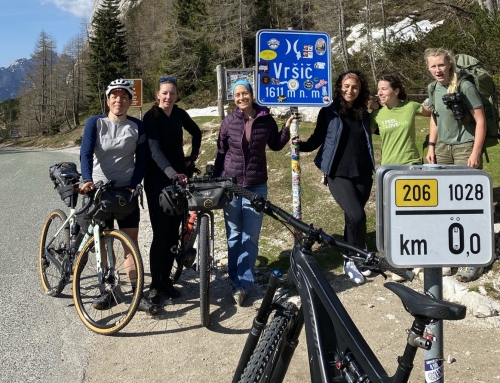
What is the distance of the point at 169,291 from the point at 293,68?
252 cm

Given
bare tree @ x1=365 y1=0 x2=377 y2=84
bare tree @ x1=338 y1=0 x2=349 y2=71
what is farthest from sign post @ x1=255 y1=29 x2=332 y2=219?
bare tree @ x1=338 y1=0 x2=349 y2=71

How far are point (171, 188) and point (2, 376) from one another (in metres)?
1.78

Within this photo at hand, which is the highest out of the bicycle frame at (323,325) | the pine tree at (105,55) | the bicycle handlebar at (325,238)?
the pine tree at (105,55)

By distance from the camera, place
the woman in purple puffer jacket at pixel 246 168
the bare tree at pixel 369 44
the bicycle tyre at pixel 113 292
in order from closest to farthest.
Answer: the bicycle tyre at pixel 113 292, the woman in purple puffer jacket at pixel 246 168, the bare tree at pixel 369 44

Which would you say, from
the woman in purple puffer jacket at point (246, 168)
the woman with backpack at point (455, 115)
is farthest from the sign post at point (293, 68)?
the woman with backpack at point (455, 115)

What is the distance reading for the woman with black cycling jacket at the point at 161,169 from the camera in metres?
4.38

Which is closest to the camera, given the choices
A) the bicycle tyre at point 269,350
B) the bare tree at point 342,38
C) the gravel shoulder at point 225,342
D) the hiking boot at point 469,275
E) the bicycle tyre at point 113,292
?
the bicycle tyre at point 269,350

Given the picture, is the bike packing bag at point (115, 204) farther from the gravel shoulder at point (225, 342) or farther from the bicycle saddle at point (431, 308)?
the bicycle saddle at point (431, 308)

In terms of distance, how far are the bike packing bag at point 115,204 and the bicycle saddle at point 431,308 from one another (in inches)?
116

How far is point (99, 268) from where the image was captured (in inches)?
157

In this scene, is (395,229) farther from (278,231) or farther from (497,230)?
(278,231)

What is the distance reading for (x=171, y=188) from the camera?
3.40m

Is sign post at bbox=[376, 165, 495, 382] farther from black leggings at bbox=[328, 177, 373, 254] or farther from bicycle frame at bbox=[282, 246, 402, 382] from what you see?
black leggings at bbox=[328, 177, 373, 254]

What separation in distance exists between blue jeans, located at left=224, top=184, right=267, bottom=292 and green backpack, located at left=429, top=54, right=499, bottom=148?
2221 millimetres
